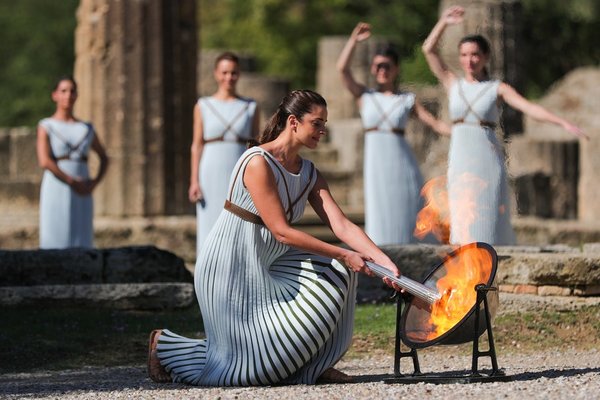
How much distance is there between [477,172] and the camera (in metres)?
11.5

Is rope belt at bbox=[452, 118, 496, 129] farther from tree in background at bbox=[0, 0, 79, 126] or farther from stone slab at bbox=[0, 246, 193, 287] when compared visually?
tree in background at bbox=[0, 0, 79, 126]

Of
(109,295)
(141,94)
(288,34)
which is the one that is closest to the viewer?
(109,295)

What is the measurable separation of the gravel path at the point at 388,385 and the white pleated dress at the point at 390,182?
3081 millimetres

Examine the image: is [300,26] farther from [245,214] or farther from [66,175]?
[245,214]

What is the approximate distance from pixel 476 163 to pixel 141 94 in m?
5.72

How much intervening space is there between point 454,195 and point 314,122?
3.73 meters

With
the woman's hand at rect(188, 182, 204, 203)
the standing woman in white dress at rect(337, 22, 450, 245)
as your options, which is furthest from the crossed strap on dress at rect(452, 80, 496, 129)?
the woman's hand at rect(188, 182, 204, 203)

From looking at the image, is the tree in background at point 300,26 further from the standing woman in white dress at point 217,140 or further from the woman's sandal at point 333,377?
the woman's sandal at point 333,377

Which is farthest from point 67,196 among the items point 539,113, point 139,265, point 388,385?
point 388,385

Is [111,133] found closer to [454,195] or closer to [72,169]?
[72,169]

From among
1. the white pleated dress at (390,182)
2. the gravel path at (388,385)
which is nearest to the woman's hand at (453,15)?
the white pleated dress at (390,182)

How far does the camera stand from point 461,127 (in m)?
11.5

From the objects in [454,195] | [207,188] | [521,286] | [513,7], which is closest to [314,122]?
[521,286]

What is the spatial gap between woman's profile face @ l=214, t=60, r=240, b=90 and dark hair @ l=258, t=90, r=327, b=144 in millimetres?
3744
